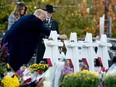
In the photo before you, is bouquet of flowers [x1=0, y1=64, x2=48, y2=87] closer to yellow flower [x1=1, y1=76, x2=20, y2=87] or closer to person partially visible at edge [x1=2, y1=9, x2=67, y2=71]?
yellow flower [x1=1, y1=76, x2=20, y2=87]

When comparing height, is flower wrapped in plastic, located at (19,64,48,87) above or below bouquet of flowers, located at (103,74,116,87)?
below

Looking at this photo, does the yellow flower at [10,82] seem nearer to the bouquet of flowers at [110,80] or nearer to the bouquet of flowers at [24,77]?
the bouquet of flowers at [24,77]

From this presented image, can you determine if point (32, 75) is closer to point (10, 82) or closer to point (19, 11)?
point (10, 82)

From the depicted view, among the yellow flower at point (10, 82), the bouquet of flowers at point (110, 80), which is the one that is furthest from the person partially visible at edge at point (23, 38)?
the bouquet of flowers at point (110, 80)

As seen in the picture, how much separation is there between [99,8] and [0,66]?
20.2 metres

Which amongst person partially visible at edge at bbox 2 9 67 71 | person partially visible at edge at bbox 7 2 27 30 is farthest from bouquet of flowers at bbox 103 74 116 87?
person partially visible at edge at bbox 7 2 27 30

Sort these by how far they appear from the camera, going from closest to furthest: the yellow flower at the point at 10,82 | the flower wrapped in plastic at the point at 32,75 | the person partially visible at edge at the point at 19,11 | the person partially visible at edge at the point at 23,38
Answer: the yellow flower at the point at 10,82 < the flower wrapped in plastic at the point at 32,75 < the person partially visible at edge at the point at 23,38 < the person partially visible at edge at the point at 19,11

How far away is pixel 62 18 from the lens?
22.2 metres

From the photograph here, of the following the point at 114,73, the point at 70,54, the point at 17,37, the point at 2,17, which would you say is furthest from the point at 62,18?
the point at 114,73

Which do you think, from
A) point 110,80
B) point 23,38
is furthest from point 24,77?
point 23,38

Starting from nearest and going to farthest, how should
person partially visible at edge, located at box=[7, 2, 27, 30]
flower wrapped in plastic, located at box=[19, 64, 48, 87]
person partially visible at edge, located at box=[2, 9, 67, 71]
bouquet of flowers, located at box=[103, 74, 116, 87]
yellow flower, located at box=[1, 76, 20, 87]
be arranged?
bouquet of flowers, located at box=[103, 74, 116, 87]
yellow flower, located at box=[1, 76, 20, 87]
flower wrapped in plastic, located at box=[19, 64, 48, 87]
person partially visible at edge, located at box=[2, 9, 67, 71]
person partially visible at edge, located at box=[7, 2, 27, 30]

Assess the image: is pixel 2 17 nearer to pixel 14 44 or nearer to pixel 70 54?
pixel 14 44

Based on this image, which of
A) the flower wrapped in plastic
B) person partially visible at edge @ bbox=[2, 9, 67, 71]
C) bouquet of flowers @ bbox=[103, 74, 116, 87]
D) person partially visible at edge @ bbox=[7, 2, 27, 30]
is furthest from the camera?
person partially visible at edge @ bbox=[7, 2, 27, 30]

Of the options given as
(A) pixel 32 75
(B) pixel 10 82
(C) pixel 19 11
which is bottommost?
(A) pixel 32 75
